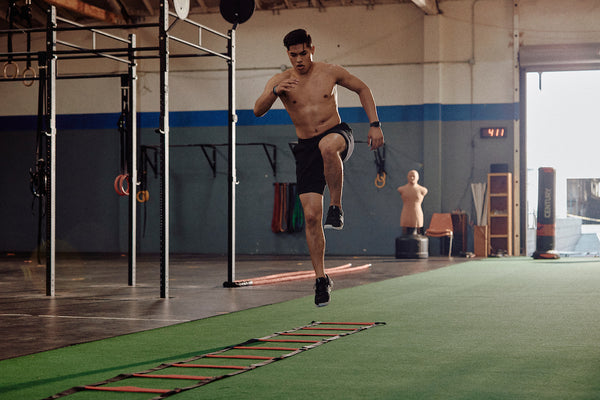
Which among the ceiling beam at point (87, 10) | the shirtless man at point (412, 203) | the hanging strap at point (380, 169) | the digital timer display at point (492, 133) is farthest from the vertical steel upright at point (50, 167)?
the digital timer display at point (492, 133)

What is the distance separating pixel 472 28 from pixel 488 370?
451 inches

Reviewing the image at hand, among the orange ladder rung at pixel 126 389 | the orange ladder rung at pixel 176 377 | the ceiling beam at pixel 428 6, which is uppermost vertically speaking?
the ceiling beam at pixel 428 6

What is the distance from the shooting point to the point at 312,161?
4273 mm

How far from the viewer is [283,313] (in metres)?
4.84

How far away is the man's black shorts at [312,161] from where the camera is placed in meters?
4.24

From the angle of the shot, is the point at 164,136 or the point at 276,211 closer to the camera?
the point at 164,136

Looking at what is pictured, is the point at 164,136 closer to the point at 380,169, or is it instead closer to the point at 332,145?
the point at 332,145

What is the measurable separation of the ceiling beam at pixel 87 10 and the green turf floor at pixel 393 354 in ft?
30.2

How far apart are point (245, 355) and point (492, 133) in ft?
35.7

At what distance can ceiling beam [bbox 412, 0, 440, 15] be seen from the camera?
490 inches

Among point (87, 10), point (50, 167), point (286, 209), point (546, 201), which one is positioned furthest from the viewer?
point (286, 209)

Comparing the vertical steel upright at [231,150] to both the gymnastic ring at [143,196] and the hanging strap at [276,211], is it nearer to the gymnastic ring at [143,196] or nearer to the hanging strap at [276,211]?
the gymnastic ring at [143,196]

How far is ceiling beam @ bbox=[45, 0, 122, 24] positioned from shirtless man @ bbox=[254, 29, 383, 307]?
973 centimetres

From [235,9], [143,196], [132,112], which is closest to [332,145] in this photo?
[235,9]
